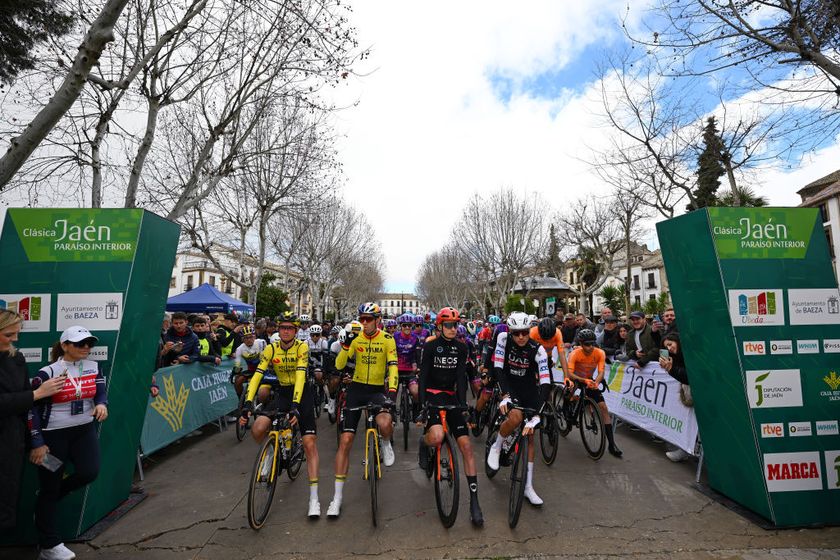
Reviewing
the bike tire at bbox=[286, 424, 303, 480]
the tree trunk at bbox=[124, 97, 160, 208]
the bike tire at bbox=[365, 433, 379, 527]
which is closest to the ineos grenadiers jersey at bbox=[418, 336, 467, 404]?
the bike tire at bbox=[365, 433, 379, 527]

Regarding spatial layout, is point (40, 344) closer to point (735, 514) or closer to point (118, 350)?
point (118, 350)

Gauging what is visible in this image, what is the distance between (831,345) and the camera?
422cm

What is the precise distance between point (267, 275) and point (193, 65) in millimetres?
33452

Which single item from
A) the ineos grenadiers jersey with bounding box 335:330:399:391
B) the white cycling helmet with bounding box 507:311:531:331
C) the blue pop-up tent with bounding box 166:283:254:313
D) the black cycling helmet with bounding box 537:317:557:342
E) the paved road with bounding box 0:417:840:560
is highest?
the blue pop-up tent with bounding box 166:283:254:313

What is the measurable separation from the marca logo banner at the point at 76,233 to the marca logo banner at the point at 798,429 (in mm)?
6811

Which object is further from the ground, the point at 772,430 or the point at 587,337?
the point at 587,337

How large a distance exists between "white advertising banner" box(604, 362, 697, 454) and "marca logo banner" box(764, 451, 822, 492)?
147 cm

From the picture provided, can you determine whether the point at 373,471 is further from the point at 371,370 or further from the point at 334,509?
the point at 371,370

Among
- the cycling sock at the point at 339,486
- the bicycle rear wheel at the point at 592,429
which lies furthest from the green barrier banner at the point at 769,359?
the cycling sock at the point at 339,486

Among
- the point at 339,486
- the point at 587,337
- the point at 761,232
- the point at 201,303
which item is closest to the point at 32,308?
the point at 339,486

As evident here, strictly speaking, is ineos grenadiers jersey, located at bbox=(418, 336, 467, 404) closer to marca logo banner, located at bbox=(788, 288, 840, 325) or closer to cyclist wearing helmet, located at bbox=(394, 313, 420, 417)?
cyclist wearing helmet, located at bbox=(394, 313, 420, 417)

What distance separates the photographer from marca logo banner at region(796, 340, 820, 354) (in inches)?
166

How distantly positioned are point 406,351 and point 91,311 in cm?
470

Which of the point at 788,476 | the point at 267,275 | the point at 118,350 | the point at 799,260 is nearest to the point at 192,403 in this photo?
the point at 118,350
